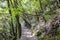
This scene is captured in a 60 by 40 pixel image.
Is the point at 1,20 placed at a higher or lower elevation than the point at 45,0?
lower

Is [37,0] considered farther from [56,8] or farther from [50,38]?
[50,38]

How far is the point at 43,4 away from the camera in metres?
11.7

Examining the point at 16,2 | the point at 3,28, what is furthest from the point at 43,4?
the point at 3,28

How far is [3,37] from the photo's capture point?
11570 millimetres

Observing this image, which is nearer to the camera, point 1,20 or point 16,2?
point 16,2

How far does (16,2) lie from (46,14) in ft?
7.29

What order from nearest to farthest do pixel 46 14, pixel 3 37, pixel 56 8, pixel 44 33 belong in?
1. pixel 44 33
2. pixel 46 14
3. pixel 56 8
4. pixel 3 37

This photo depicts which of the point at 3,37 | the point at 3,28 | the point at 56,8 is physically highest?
the point at 56,8

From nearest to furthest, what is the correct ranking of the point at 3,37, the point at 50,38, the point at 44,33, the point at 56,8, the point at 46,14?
the point at 50,38 → the point at 44,33 → the point at 46,14 → the point at 56,8 → the point at 3,37

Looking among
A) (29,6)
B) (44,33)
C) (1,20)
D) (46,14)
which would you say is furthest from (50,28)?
(1,20)

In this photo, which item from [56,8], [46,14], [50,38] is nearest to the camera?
[50,38]

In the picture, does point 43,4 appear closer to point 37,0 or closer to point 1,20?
point 37,0

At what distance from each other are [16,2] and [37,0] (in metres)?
1.76

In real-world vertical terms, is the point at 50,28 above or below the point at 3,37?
above
